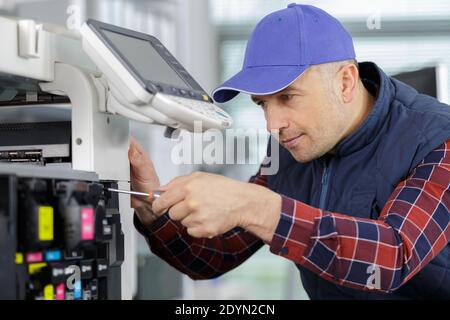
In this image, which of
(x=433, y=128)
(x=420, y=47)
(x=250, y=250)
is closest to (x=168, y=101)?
(x=433, y=128)

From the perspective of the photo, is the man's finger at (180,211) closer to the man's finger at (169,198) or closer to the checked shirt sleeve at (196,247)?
the man's finger at (169,198)

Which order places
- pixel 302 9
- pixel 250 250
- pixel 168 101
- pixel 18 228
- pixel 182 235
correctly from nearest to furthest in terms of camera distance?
pixel 18 228
pixel 168 101
pixel 302 9
pixel 182 235
pixel 250 250

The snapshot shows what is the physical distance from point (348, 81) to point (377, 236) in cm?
43

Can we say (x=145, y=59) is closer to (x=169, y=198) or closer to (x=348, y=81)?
(x=169, y=198)

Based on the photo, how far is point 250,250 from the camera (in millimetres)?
1780

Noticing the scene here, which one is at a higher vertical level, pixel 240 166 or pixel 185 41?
pixel 185 41

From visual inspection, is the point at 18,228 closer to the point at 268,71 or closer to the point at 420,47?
the point at 268,71

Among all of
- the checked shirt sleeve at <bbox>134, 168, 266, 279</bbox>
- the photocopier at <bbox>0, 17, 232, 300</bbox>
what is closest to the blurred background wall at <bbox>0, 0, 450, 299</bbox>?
the checked shirt sleeve at <bbox>134, 168, 266, 279</bbox>

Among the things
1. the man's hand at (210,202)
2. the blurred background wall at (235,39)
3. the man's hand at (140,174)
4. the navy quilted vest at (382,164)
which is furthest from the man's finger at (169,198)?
the blurred background wall at (235,39)

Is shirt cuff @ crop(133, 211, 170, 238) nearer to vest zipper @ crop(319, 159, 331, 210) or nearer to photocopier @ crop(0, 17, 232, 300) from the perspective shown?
photocopier @ crop(0, 17, 232, 300)

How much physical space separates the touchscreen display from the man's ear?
0.43 metres

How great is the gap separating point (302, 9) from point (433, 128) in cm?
38

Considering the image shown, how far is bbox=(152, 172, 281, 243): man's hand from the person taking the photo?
1.13 meters

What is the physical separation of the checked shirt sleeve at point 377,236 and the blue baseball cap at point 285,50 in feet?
0.99
